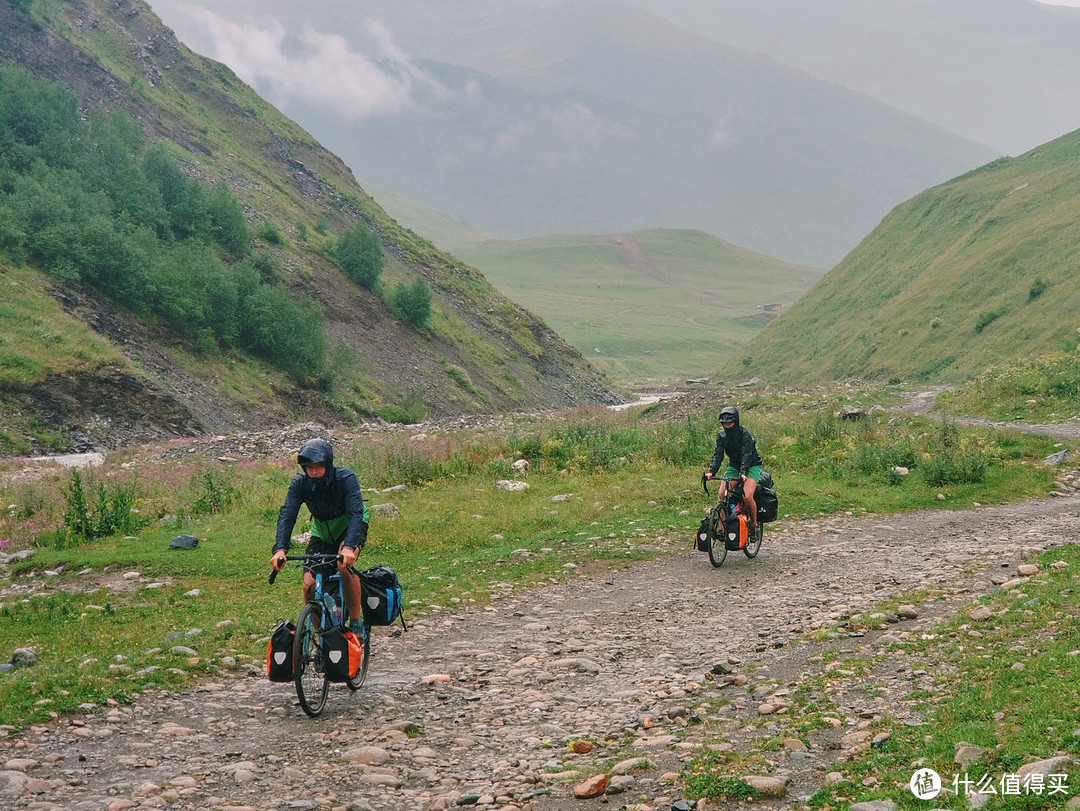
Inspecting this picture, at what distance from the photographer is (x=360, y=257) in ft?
251

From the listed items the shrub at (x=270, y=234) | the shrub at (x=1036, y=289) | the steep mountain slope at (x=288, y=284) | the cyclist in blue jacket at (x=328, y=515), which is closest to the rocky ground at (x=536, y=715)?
the cyclist in blue jacket at (x=328, y=515)

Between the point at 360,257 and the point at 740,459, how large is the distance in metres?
63.9

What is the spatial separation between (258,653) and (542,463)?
15.6 meters

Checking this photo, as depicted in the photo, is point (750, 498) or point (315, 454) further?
point (750, 498)

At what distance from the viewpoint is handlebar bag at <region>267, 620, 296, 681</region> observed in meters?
9.41

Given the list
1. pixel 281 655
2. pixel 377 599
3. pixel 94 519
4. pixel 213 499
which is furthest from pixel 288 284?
pixel 281 655

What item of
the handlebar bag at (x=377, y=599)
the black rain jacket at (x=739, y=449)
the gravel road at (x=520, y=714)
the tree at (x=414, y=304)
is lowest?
the gravel road at (x=520, y=714)

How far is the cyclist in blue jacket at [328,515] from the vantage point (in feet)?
33.3

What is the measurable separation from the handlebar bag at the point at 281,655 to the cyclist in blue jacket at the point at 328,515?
2.10 ft

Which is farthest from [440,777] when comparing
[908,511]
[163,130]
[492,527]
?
[163,130]

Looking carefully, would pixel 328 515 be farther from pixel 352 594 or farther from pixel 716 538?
pixel 716 538

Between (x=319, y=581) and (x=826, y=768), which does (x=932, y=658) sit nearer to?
(x=826, y=768)

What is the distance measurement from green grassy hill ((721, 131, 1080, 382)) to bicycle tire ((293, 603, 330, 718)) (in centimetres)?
4885

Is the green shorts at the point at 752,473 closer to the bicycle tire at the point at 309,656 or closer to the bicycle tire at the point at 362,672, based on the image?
the bicycle tire at the point at 362,672
